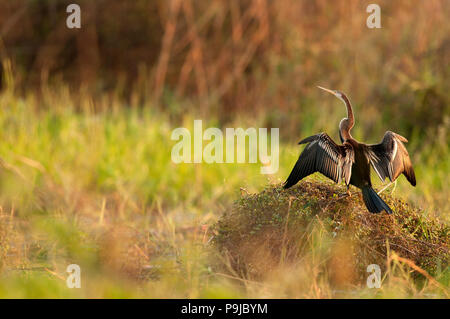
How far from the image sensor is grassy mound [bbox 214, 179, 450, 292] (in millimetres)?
4078

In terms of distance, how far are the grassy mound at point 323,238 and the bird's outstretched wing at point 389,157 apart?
313 mm

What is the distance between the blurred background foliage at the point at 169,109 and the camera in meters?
4.88

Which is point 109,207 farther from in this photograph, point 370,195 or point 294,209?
point 370,195

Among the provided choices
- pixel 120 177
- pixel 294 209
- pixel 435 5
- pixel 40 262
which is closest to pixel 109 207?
pixel 120 177

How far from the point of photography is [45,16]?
11383 millimetres

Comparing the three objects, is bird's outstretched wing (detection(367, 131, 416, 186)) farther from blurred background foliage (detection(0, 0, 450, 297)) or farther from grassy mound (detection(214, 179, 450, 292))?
blurred background foliage (detection(0, 0, 450, 297))

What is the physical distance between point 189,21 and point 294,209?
682 cm

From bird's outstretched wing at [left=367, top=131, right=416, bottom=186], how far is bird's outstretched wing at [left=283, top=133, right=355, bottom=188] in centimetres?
22

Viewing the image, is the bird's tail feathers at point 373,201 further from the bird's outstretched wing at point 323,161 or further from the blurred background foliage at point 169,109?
the blurred background foliage at point 169,109

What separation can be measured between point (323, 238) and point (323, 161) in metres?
0.59

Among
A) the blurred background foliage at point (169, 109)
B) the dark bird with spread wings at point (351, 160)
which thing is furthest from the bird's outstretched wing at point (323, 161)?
the blurred background foliage at point (169, 109)

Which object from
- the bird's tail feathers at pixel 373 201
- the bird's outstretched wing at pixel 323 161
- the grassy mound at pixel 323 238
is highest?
the bird's outstretched wing at pixel 323 161

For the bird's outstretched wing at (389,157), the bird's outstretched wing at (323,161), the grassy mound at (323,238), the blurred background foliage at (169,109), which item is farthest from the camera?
the blurred background foliage at (169,109)

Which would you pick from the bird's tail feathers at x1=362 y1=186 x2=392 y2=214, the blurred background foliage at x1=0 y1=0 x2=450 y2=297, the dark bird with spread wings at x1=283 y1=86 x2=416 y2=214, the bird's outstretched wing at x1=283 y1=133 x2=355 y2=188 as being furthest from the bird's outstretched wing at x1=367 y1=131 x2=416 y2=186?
the blurred background foliage at x1=0 y1=0 x2=450 y2=297
